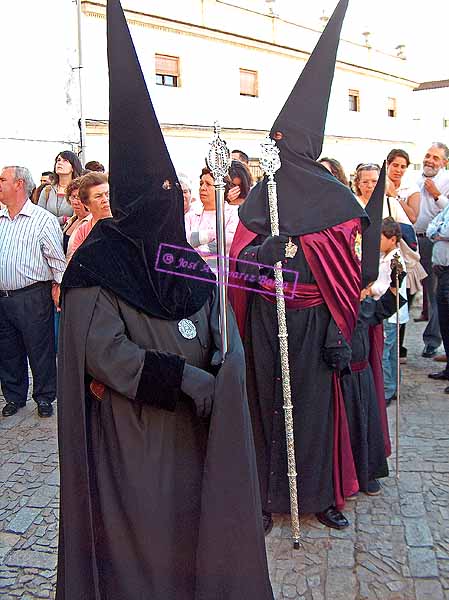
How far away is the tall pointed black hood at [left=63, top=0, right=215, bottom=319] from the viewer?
7.42 ft

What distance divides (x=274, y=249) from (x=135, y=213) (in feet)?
3.47

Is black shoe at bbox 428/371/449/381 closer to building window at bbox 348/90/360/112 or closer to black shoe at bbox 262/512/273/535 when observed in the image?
black shoe at bbox 262/512/273/535

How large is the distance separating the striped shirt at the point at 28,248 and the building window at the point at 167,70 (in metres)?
15.6

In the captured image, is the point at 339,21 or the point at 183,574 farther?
the point at 339,21

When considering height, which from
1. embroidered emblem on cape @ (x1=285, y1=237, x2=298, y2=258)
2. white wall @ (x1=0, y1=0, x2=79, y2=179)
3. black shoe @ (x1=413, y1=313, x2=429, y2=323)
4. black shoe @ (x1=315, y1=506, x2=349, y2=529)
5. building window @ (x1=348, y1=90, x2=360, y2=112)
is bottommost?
black shoe @ (x1=315, y1=506, x2=349, y2=529)

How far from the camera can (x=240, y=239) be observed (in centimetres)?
369

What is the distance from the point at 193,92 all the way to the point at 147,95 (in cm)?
1932

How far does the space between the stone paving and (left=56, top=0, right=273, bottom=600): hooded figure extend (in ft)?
2.72

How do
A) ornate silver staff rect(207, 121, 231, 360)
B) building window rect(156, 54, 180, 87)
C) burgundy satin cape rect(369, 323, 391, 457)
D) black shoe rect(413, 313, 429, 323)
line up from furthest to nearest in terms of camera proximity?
1. building window rect(156, 54, 180, 87)
2. black shoe rect(413, 313, 429, 323)
3. burgundy satin cape rect(369, 323, 391, 457)
4. ornate silver staff rect(207, 121, 231, 360)

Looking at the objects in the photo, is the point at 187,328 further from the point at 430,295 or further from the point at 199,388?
the point at 430,295

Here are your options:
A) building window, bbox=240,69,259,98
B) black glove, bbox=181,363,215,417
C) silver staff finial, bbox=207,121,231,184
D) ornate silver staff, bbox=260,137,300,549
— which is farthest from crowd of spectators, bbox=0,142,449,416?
building window, bbox=240,69,259,98

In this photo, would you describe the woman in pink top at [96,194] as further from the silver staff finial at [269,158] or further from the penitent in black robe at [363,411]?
the penitent in black robe at [363,411]

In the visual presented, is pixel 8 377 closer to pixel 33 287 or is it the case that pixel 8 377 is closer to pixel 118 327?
pixel 33 287

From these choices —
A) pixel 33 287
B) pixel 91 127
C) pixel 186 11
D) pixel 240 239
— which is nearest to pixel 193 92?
pixel 186 11
